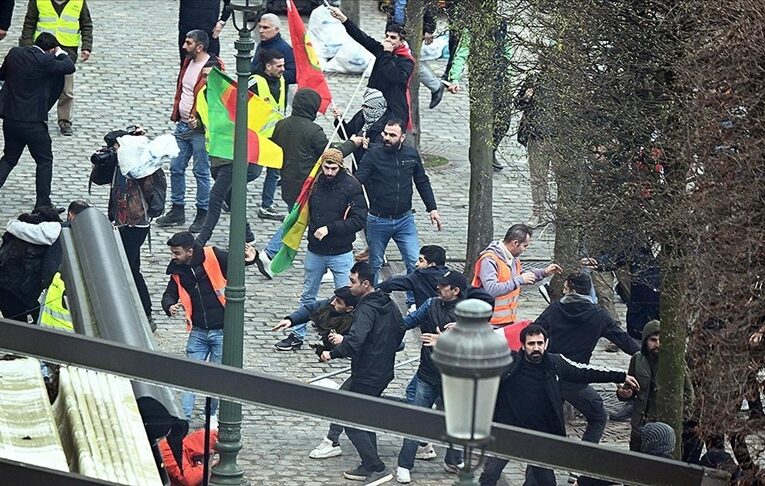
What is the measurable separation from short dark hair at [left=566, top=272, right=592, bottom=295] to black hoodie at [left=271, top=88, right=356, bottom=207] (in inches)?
140

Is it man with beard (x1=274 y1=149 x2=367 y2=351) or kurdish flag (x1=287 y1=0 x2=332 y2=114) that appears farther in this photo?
kurdish flag (x1=287 y1=0 x2=332 y2=114)

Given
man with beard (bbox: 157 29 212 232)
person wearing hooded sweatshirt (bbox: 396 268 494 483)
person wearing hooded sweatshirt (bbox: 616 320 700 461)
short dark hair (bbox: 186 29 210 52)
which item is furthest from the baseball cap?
short dark hair (bbox: 186 29 210 52)

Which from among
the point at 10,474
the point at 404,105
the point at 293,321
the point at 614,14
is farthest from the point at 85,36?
the point at 10,474

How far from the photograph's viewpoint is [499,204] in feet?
59.2

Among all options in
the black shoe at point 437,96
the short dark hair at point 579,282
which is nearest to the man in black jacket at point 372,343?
the short dark hair at point 579,282

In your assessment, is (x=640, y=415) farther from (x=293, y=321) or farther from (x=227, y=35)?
(x=227, y=35)

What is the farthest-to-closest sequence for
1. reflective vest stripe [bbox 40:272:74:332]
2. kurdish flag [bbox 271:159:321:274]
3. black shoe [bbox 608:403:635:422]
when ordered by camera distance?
kurdish flag [bbox 271:159:321:274] → black shoe [bbox 608:403:635:422] → reflective vest stripe [bbox 40:272:74:332]

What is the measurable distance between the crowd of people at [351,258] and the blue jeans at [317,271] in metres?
0.02

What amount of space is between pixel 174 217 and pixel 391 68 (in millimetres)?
2817

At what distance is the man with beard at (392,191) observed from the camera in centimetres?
1430

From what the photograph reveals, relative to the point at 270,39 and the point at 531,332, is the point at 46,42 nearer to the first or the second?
the point at 270,39

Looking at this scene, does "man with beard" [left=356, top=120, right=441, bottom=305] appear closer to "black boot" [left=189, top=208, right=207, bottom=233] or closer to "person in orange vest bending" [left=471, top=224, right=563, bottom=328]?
"person in orange vest bending" [left=471, top=224, right=563, bottom=328]

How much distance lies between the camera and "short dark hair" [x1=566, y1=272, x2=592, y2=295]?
12.0m

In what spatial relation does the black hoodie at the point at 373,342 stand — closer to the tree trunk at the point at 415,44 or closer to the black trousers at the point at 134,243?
the black trousers at the point at 134,243
